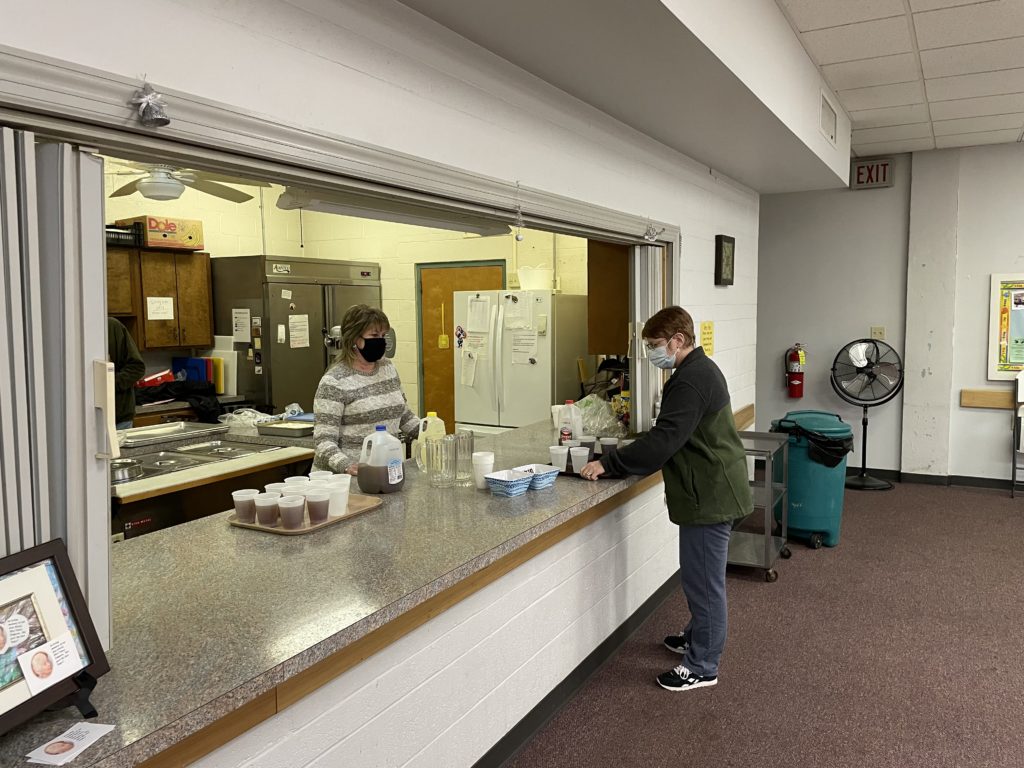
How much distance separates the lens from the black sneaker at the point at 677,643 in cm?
359

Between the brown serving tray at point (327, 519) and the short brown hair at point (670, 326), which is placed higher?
the short brown hair at point (670, 326)

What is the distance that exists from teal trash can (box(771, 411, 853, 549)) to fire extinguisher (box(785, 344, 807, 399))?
6.71ft

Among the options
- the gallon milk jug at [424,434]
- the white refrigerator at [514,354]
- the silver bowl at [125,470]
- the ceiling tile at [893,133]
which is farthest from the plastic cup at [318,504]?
the ceiling tile at [893,133]

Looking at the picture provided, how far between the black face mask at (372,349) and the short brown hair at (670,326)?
1.16 meters

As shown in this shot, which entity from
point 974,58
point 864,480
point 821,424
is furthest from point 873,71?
point 864,480

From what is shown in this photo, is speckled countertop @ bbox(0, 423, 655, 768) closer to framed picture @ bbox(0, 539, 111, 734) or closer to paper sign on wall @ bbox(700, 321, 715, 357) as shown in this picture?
framed picture @ bbox(0, 539, 111, 734)

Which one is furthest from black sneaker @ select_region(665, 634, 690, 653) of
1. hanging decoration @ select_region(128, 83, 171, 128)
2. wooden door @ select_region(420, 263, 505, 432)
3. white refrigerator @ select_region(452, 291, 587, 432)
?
wooden door @ select_region(420, 263, 505, 432)

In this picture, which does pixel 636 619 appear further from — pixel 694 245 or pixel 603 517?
pixel 694 245

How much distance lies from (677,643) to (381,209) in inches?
93.9

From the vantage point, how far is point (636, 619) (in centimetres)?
386

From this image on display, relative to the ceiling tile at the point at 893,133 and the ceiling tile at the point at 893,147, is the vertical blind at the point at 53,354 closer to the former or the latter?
the ceiling tile at the point at 893,133

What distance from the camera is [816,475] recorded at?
4.94 meters

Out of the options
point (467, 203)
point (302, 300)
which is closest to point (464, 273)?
point (302, 300)

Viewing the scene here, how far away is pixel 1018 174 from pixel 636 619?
16.9 feet
